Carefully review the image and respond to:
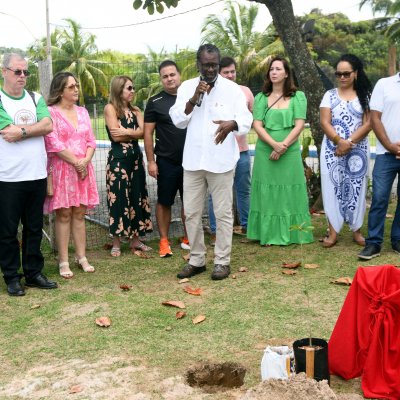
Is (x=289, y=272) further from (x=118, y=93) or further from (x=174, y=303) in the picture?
(x=118, y=93)

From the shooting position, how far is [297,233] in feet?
23.2

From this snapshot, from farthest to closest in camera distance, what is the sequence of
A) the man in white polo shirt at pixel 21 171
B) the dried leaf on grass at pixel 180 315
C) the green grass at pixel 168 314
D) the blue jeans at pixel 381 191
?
the blue jeans at pixel 381 191 → the man in white polo shirt at pixel 21 171 → the dried leaf on grass at pixel 180 315 → the green grass at pixel 168 314

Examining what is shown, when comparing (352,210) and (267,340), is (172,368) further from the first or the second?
(352,210)

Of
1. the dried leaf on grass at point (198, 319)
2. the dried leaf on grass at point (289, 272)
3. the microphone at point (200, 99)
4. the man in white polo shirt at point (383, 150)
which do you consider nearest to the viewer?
the dried leaf on grass at point (198, 319)

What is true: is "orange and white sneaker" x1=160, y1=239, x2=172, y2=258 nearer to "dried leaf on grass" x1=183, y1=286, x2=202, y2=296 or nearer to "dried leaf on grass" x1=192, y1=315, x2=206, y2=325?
"dried leaf on grass" x1=183, y1=286, x2=202, y2=296

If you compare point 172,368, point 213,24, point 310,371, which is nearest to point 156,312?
point 172,368

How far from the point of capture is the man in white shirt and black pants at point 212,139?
5.68 meters

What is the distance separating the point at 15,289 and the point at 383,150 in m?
3.77

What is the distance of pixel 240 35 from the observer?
44.0 metres

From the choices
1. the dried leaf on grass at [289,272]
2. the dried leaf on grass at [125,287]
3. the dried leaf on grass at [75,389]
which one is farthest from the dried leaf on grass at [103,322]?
the dried leaf on grass at [289,272]

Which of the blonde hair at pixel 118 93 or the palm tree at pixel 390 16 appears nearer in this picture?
the blonde hair at pixel 118 93

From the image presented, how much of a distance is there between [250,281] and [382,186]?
1.72m

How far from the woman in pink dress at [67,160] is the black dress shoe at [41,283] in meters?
0.32

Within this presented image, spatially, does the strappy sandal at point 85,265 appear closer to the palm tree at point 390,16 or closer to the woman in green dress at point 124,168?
the woman in green dress at point 124,168
